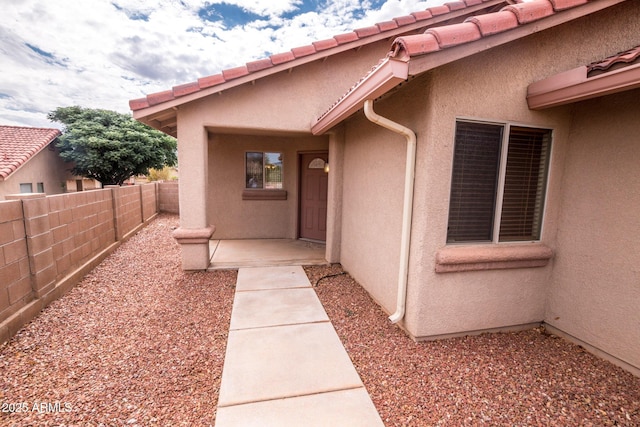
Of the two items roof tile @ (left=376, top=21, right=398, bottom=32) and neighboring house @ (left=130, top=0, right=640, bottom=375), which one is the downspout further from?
roof tile @ (left=376, top=21, right=398, bottom=32)

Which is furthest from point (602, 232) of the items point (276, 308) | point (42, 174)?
point (42, 174)

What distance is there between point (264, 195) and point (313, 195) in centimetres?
144

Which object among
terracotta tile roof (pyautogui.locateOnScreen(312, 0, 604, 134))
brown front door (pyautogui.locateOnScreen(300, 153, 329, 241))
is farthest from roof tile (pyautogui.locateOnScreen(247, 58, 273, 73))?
brown front door (pyautogui.locateOnScreen(300, 153, 329, 241))

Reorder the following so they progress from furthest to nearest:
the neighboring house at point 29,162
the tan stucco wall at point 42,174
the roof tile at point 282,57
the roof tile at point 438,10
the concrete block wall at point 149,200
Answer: the tan stucco wall at point 42,174 < the neighboring house at point 29,162 < the concrete block wall at point 149,200 < the roof tile at point 438,10 < the roof tile at point 282,57

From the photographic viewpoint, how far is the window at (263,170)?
7.93 m

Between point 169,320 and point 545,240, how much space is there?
4.90 metres

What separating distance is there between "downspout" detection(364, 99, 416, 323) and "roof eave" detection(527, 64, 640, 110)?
134 cm

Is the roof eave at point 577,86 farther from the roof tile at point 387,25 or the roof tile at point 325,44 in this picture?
the roof tile at point 325,44

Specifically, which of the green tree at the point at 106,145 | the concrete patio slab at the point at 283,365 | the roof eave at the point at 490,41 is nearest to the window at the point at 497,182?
the roof eave at the point at 490,41

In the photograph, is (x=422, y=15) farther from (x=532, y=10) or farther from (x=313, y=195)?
(x=313, y=195)

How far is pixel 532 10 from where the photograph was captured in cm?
238

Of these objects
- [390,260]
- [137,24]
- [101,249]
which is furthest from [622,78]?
[137,24]

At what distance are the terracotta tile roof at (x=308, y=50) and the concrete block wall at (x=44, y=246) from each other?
210 centimetres

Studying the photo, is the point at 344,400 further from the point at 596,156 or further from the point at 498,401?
the point at 596,156
